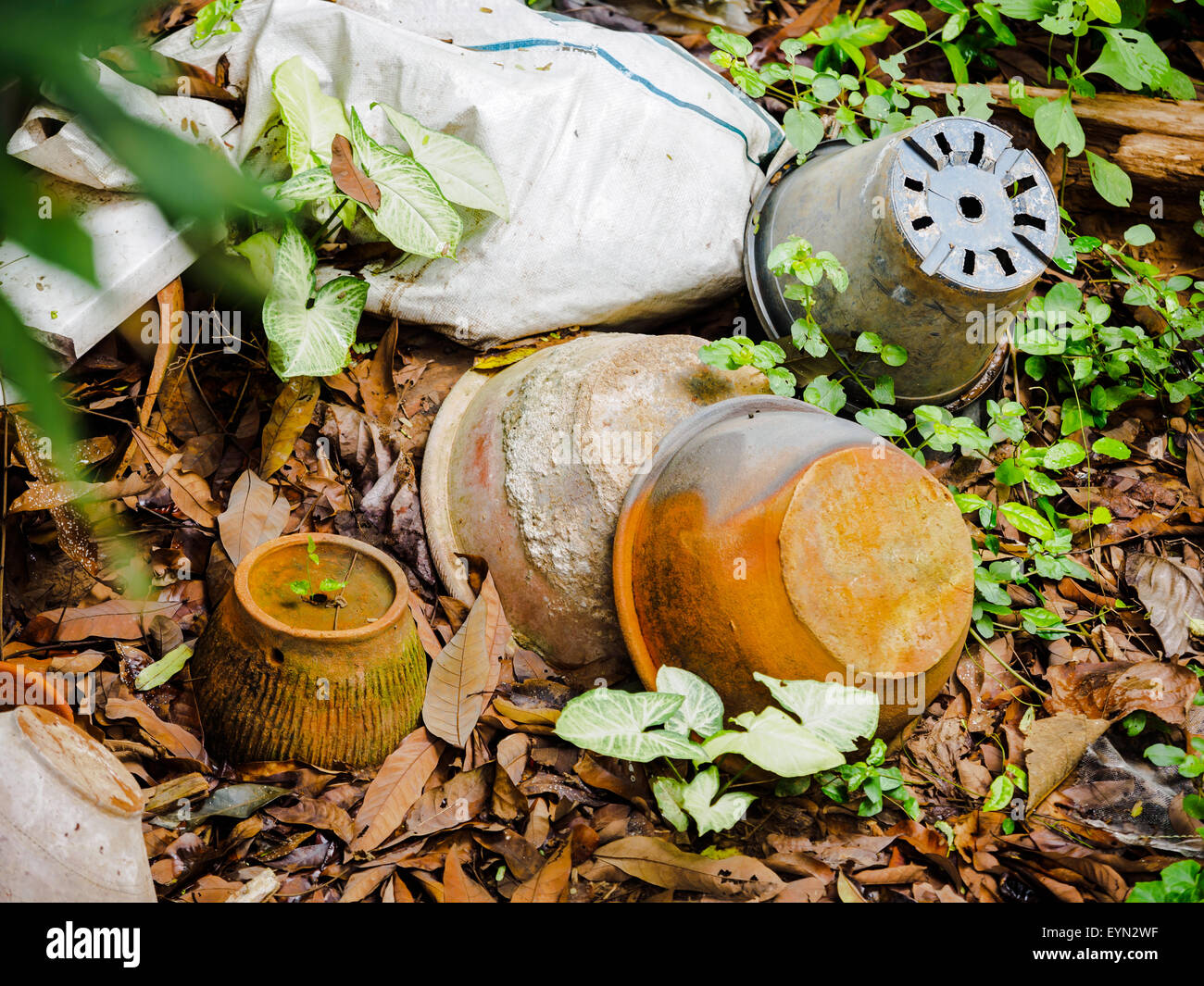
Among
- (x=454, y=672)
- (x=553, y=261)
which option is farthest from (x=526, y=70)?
(x=454, y=672)

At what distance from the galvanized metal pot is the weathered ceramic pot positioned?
1.81 m

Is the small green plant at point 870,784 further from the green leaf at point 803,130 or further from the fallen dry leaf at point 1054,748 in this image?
the green leaf at point 803,130

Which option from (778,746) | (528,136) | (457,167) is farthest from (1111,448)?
(457,167)

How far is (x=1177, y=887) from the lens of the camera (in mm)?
1562

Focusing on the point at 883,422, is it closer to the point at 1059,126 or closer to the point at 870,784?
the point at 870,784

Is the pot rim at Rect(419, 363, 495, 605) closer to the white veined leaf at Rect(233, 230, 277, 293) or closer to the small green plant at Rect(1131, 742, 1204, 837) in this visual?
the white veined leaf at Rect(233, 230, 277, 293)

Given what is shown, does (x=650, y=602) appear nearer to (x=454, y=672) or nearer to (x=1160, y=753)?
(x=454, y=672)

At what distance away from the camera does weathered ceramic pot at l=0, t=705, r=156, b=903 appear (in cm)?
132

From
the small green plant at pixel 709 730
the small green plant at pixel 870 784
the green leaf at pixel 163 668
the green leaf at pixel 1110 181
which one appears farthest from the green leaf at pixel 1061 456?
the green leaf at pixel 163 668

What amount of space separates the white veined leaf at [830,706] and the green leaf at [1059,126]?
185 centimetres

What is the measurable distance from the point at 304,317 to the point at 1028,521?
186cm

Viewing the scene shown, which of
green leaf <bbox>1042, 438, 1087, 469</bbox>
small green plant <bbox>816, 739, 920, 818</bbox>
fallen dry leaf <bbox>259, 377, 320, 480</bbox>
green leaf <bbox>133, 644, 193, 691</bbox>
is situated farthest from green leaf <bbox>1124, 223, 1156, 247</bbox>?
green leaf <bbox>133, 644, 193, 691</bbox>
